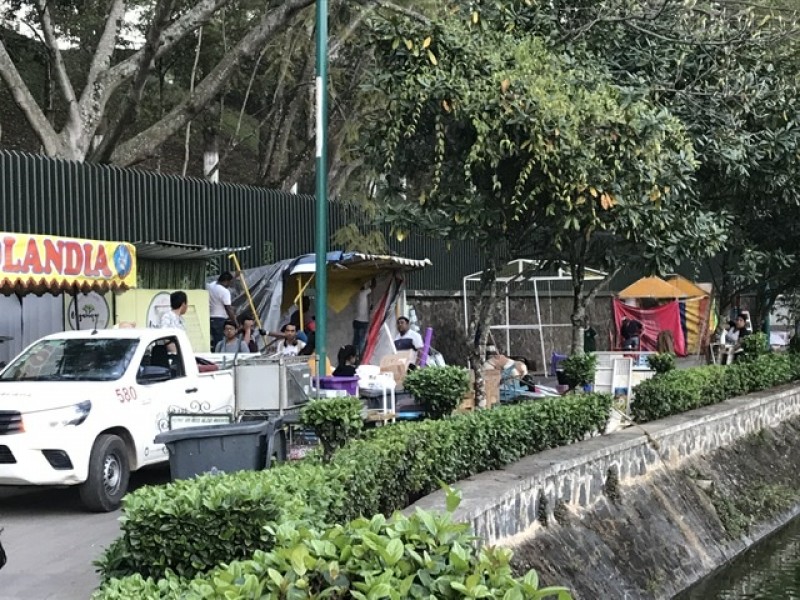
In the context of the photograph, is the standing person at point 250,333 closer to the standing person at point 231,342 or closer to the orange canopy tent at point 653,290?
the standing person at point 231,342

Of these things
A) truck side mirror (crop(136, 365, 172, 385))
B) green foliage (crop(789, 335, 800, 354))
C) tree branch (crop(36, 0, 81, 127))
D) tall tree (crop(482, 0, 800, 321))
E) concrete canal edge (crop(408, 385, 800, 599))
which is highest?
tree branch (crop(36, 0, 81, 127))

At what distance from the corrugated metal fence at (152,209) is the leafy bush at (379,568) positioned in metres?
8.51

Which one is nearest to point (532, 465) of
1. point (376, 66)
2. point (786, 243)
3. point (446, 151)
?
point (446, 151)

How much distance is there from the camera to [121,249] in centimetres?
1295

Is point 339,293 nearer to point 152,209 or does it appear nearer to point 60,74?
point 152,209

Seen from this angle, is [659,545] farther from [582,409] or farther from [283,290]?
[283,290]

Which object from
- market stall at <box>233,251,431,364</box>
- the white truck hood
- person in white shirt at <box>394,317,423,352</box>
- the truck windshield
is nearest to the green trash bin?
the white truck hood

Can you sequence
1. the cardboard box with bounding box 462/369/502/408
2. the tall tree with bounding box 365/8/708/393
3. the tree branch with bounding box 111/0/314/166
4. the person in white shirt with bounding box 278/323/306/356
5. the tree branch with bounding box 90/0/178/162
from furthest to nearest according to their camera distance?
the tree branch with bounding box 111/0/314/166 → the tree branch with bounding box 90/0/178/162 → the person in white shirt with bounding box 278/323/306/356 → the cardboard box with bounding box 462/369/502/408 → the tall tree with bounding box 365/8/708/393

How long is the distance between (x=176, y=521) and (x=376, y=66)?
23.0ft

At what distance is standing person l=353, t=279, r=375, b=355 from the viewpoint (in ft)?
58.5

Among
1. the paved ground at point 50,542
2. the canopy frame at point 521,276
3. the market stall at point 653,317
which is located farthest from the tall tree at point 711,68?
the market stall at point 653,317

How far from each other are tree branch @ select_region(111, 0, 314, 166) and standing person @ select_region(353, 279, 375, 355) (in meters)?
4.20

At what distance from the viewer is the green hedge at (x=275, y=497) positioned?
5.69m

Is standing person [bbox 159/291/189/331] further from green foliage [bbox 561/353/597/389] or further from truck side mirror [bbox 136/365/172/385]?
green foliage [bbox 561/353/597/389]
